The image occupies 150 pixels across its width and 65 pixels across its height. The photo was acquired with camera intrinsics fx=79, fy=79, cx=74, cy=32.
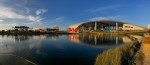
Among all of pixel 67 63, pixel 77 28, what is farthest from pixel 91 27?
pixel 67 63

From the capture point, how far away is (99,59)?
25.3 feet

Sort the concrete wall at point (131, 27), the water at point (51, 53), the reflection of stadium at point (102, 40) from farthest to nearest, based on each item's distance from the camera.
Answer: the concrete wall at point (131, 27)
the reflection of stadium at point (102, 40)
the water at point (51, 53)

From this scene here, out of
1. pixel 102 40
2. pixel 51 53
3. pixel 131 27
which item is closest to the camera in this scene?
pixel 51 53

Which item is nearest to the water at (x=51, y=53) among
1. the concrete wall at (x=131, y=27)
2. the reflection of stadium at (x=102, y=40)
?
the reflection of stadium at (x=102, y=40)

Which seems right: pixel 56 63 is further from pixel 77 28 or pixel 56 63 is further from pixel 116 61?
pixel 77 28

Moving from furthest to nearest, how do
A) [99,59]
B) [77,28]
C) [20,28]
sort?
[20,28]
[77,28]
[99,59]

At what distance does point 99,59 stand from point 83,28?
139 m

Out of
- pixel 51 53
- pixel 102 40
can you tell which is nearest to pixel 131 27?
pixel 102 40

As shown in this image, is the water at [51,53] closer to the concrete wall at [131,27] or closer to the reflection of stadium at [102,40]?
the reflection of stadium at [102,40]

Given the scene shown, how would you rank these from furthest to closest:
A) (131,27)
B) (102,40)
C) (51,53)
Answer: (131,27)
(102,40)
(51,53)

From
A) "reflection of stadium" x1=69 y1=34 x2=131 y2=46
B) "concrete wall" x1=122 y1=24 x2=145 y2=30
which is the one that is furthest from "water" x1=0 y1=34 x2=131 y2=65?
"concrete wall" x1=122 y1=24 x2=145 y2=30

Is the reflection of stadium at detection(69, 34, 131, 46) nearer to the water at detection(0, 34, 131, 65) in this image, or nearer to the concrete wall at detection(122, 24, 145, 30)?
the water at detection(0, 34, 131, 65)

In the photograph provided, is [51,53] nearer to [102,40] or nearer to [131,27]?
[102,40]

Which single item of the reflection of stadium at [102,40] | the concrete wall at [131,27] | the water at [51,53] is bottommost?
the water at [51,53]
